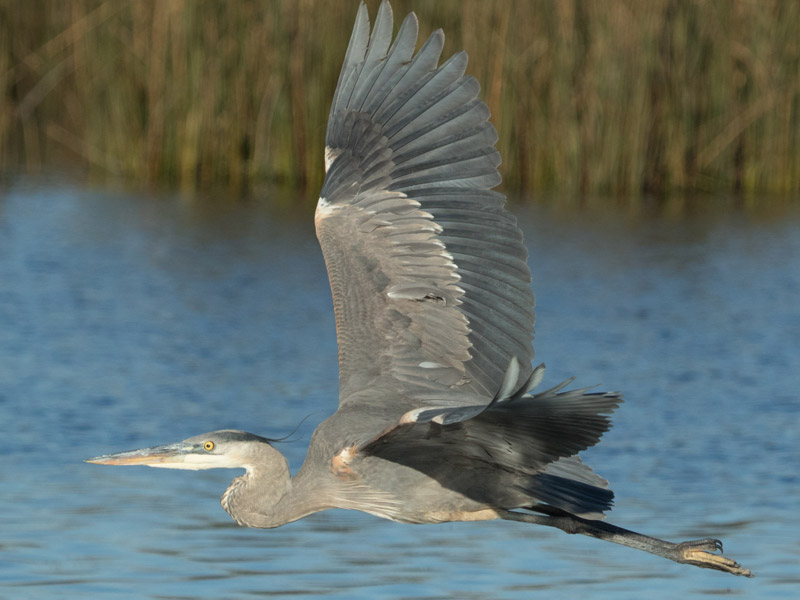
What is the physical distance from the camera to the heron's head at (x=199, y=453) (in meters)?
4.83

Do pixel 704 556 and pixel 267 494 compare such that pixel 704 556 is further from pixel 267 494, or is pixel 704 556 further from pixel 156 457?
pixel 156 457

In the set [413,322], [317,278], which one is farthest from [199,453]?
[317,278]

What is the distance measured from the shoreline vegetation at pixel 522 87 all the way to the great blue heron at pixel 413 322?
9.33 m

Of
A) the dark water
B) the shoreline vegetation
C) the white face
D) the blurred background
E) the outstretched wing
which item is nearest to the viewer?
the white face

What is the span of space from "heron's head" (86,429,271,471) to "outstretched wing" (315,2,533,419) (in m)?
0.39

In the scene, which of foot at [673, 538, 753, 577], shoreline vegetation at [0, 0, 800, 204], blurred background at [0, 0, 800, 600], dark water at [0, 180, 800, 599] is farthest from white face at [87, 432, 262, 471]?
shoreline vegetation at [0, 0, 800, 204]

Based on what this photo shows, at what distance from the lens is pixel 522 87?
1511 cm

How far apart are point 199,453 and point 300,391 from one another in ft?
14.1

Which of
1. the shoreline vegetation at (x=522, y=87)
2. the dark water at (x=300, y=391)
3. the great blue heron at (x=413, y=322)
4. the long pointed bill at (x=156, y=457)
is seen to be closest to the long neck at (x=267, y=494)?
the great blue heron at (x=413, y=322)

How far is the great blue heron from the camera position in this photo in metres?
4.83

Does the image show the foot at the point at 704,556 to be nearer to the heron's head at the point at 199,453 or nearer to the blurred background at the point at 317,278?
the blurred background at the point at 317,278

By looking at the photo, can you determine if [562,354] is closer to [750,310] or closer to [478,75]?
[750,310]

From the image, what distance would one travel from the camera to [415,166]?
5316 mm

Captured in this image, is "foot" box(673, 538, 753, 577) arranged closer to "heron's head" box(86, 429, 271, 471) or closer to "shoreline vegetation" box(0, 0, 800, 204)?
"heron's head" box(86, 429, 271, 471)
